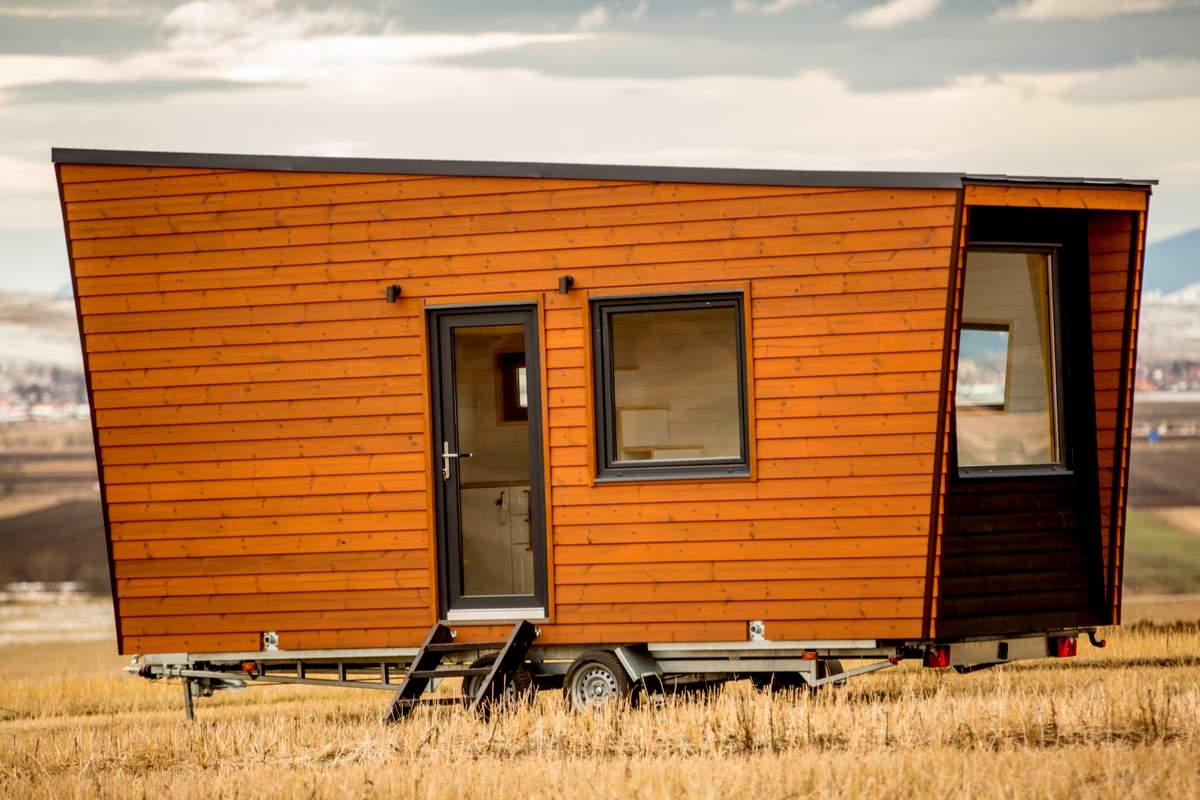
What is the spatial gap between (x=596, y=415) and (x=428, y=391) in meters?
1.12

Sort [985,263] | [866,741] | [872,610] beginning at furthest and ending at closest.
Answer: [985,263], [872,610], [866,741]

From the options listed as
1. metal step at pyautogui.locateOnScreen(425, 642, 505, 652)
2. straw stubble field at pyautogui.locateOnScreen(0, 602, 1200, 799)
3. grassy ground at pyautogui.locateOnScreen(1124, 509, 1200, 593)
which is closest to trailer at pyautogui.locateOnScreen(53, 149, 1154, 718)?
metal step at pyautogui.locateOnScreen(425, 642, 505, 652)

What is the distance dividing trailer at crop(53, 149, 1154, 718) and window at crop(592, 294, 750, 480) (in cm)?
2

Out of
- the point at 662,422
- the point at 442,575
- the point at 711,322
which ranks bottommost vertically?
the point at 442,575

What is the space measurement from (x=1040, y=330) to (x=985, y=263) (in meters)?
0.57

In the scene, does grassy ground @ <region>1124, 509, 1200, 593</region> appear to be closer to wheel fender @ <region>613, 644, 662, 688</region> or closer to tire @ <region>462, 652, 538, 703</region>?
wheel fender @ <region>613, 644, 662, 688</region>

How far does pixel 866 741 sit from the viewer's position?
25.9 ft

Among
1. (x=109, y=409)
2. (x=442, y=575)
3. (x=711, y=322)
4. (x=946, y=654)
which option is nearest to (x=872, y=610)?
(x=946, y=654)

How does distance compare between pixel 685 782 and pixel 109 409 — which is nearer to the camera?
pixel 685 782

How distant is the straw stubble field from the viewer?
684 centimetres

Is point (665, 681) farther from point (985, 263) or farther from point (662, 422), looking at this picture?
point (985, 263)

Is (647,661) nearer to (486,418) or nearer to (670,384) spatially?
(670,384)

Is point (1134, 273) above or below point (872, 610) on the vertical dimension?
above

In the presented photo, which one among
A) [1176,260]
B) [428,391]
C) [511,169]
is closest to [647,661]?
[428,391]
